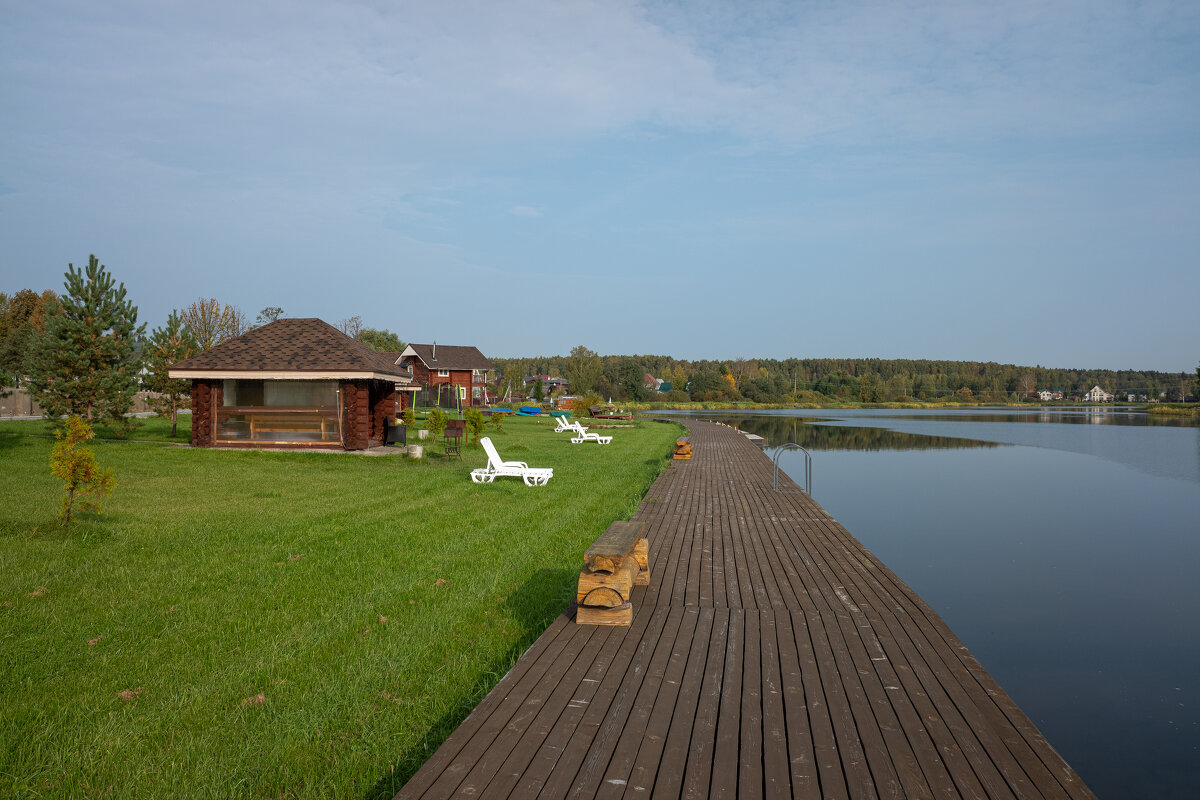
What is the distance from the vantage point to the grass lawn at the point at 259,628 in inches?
132

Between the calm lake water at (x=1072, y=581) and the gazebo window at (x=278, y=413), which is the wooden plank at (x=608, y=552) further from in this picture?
the gazebo window at (x=278, y=413)

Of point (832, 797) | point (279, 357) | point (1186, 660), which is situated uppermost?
point (279, 357)

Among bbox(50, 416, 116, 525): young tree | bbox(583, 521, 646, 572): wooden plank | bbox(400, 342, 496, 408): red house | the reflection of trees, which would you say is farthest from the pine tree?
bbox(400, 342, 496, 408): red house

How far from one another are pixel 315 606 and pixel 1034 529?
11618mm

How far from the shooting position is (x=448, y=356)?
48.6 meters

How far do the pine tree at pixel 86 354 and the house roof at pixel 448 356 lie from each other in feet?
87.7

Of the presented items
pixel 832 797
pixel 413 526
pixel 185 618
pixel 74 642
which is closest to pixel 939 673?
pixel 832 797

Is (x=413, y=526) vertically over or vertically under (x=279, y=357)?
under

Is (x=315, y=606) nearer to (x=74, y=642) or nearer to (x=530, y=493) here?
(x=74, y=642)

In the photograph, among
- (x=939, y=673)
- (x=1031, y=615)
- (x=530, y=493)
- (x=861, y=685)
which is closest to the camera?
(x=861, y=685)

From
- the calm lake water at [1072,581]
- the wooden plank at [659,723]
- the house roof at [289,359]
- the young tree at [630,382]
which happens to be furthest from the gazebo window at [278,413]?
the young tree at [630,382]

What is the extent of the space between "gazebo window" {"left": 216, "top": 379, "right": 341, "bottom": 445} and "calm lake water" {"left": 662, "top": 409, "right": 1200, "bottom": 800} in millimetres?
12630

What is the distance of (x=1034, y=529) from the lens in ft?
38.9

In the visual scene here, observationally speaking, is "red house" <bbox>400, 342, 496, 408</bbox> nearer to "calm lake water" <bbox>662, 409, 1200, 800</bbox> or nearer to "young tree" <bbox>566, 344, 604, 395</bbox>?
"young tree" <bbox>566, 344, 604, 395</bbox>
